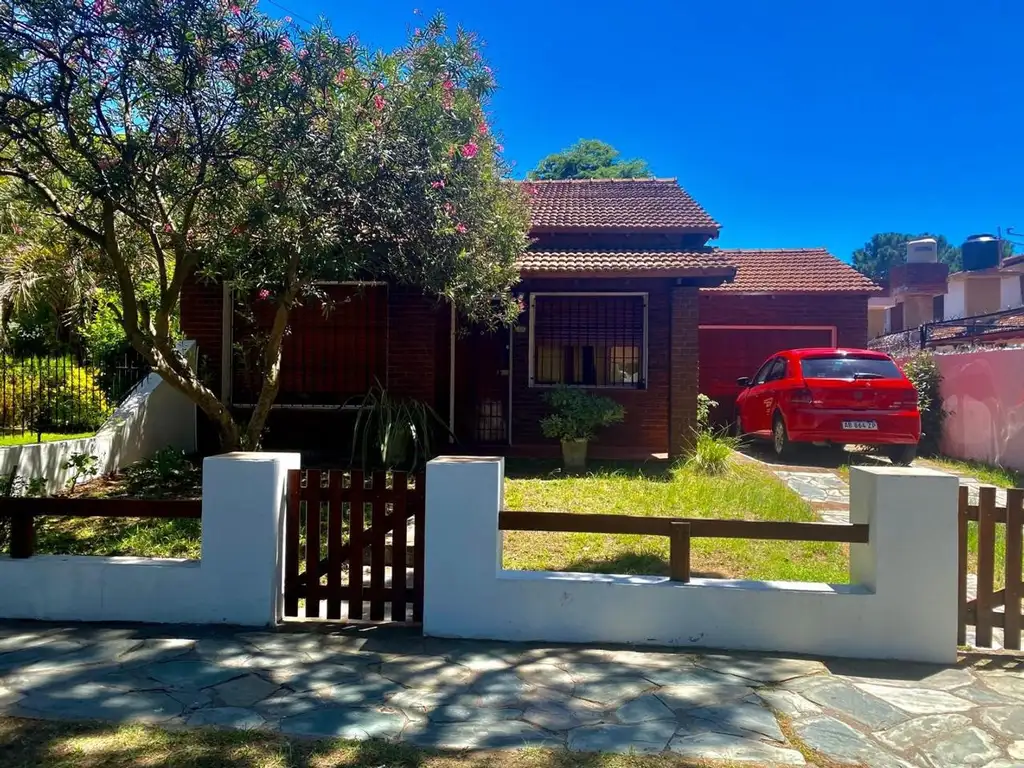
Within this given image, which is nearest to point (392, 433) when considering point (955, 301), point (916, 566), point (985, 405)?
point (916, 566)

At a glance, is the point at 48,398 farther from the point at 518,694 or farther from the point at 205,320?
the point at 518,694

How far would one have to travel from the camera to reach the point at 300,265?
244 inches

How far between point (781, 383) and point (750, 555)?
16.2ft

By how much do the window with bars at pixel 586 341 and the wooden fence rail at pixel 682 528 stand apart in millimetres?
6114

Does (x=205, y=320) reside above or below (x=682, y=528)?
above

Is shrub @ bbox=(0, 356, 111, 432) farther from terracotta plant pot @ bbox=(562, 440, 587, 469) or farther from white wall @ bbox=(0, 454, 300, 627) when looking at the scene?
terracotta plant pot @ bbox=(562, 440, 587, 469)

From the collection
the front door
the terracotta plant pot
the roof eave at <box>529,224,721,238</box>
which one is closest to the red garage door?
the roof eave at <box>529,224,721,238</box>

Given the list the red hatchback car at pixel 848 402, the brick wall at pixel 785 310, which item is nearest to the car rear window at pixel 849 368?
the red hatchback car at pixel 848 402

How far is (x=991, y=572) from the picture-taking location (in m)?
4.04

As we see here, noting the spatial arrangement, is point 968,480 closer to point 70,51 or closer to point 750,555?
point 750,555

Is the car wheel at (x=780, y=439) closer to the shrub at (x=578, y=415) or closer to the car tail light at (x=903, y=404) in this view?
the car tail light at (x=903, y=404)

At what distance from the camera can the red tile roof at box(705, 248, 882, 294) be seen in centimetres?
1500

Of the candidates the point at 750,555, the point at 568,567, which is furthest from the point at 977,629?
the point at 568,567

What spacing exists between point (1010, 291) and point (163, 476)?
24.7 meters
